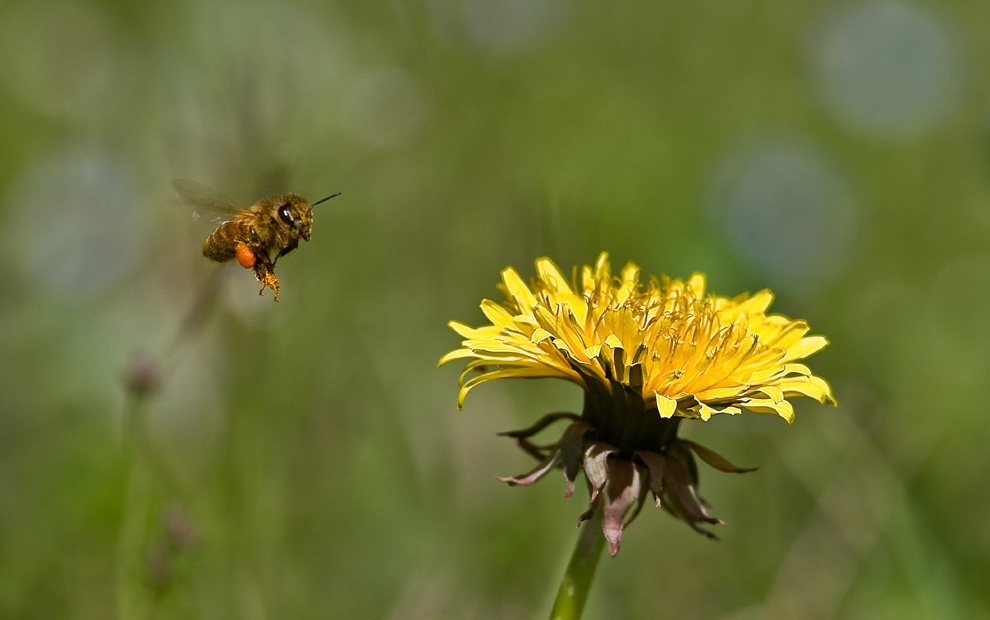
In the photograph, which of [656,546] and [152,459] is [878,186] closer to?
[656,546]

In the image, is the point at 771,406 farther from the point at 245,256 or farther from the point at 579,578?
the point at 245,256

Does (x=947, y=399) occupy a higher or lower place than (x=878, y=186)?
lower

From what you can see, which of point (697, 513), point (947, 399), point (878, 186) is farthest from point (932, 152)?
point (697, 513)

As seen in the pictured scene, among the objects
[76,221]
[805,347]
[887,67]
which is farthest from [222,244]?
[887,67]

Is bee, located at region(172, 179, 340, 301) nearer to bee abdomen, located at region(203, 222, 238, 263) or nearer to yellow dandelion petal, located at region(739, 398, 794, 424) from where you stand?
bee abdomen, located at region(203, 222, 238, 263)

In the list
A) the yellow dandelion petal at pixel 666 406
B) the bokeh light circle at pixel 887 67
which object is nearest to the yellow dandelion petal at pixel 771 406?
the yellow dandelion petal at pixel 666 406
